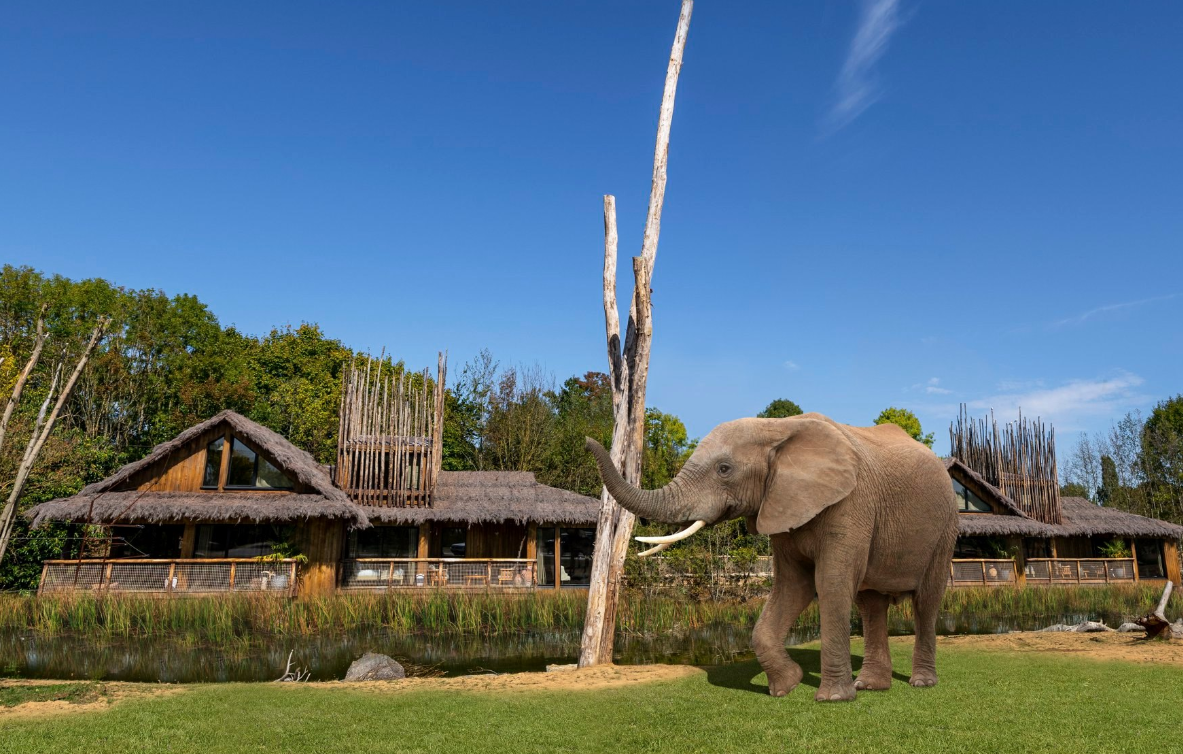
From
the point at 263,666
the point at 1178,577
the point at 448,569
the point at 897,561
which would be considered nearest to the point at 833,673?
the point at 897,561

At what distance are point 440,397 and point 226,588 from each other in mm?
7682

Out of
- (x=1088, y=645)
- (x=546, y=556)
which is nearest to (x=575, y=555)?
(x=546, y=556)

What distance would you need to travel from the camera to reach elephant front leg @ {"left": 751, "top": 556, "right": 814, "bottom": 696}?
19.9ft

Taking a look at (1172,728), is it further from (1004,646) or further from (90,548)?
(90,548)

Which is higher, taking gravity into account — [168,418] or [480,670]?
[168,418]

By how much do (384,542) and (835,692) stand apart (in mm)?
19773

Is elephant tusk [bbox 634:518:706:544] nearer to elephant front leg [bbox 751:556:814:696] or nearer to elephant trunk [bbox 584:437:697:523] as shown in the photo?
elephant trunk [bbox 584:437:697:523]

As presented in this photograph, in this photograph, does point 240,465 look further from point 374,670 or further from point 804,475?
point 804,475

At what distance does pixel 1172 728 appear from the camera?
518 cm

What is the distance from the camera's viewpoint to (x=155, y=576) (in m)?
17.9

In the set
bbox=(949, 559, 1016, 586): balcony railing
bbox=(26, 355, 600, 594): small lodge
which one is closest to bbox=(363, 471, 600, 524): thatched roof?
bbox=(26, 355, 600, 594): small lodge

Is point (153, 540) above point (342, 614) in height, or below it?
above

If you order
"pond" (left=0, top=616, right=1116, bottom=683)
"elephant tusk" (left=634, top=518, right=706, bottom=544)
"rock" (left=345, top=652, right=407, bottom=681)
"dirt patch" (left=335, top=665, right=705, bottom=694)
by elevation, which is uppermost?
"elephant tusk" (left=634, top=518, right=706, bottom=544)

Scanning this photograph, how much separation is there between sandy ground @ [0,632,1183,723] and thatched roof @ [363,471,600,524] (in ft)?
41.8
